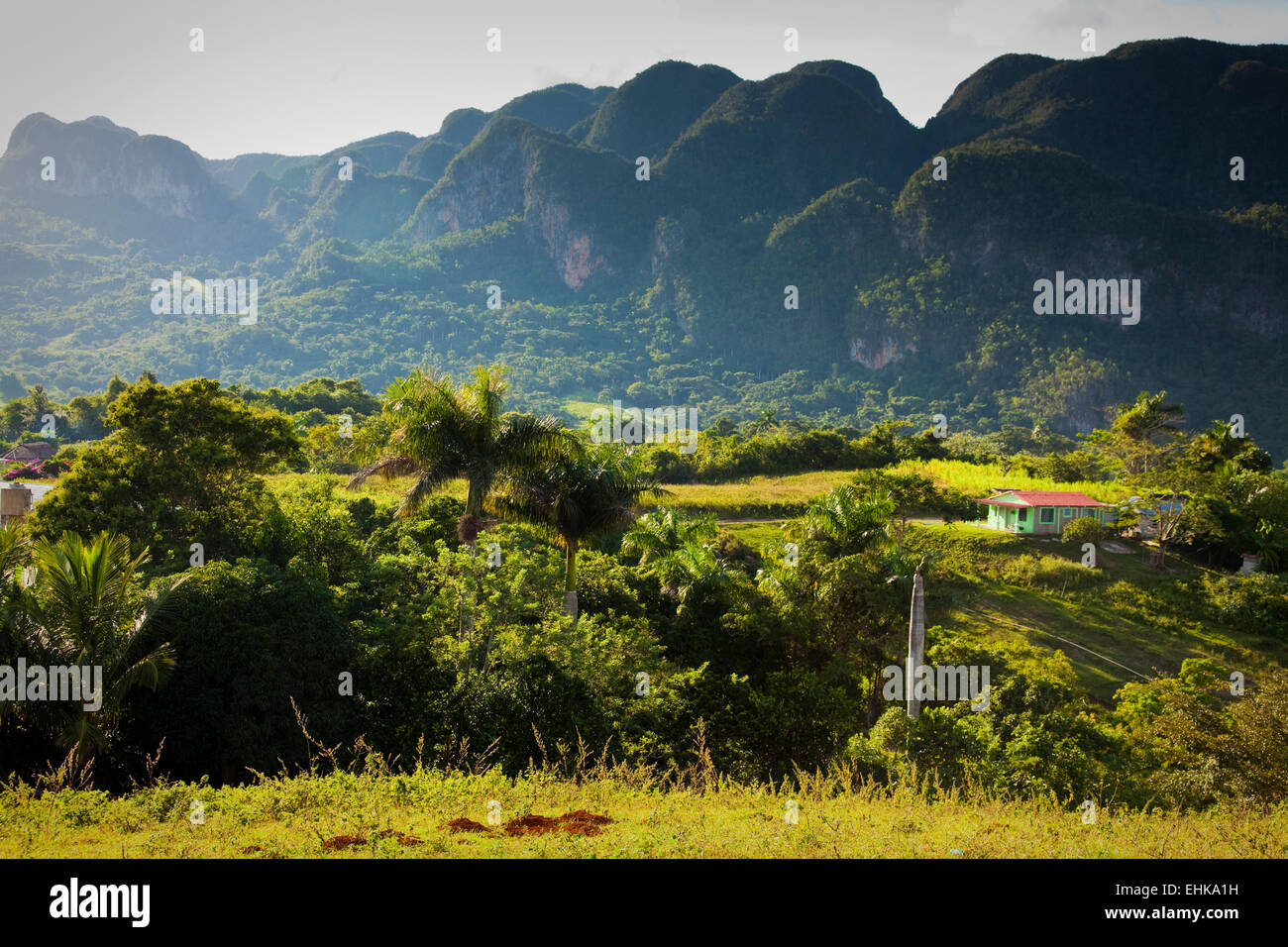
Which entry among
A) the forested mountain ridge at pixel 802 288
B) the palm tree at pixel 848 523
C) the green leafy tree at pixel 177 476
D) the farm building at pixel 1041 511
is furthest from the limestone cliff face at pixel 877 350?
the green leafy tree at pixel 177 476

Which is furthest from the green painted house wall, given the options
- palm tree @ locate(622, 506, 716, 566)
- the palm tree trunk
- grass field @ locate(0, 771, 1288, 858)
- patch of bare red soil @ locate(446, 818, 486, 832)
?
patch of bare red soil @ locate(446, 818, 486, 832)

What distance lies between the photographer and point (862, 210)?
546ft

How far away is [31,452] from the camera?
48.8m

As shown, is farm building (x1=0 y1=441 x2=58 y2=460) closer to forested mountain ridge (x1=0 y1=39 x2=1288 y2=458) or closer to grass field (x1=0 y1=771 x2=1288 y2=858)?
grass field (x1=0 y1=771 x2=1288 y2=858)

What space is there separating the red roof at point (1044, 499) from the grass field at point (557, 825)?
2441cm

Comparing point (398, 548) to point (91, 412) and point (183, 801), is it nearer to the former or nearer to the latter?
point (183, 801)

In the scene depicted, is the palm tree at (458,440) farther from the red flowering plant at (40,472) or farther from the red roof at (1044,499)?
the red flowering plant at (40,472)

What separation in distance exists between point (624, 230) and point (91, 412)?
149m

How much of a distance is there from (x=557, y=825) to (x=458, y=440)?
8999 mm

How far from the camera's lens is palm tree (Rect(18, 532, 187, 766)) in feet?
30.0

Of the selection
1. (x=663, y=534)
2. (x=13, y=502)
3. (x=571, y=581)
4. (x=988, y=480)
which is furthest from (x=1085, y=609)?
(x=13, y=502)

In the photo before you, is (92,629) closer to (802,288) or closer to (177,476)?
(177,476)

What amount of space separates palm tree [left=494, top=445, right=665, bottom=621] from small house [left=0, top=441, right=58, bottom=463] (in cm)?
4575
